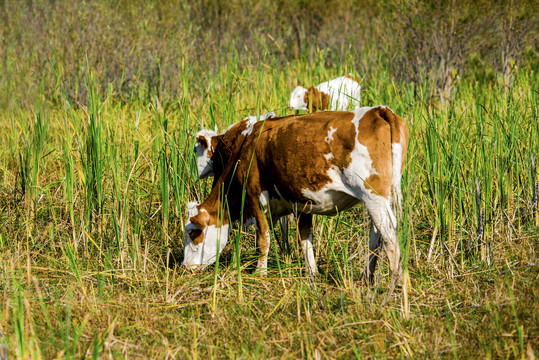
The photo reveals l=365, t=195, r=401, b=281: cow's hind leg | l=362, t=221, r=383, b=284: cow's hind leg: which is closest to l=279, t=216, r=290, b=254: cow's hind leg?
l=362, t=221, r=383, b=284: cow's hind leg

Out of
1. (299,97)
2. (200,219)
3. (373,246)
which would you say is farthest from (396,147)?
(299,97)

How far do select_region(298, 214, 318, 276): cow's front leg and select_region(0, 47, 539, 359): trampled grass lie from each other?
0.22 ft

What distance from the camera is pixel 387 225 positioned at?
3014 millimetres

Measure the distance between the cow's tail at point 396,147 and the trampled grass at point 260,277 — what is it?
0.07m

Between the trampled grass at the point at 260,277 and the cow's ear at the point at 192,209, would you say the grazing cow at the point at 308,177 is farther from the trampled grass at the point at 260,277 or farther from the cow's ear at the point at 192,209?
the trampled grass at the point at 260,277

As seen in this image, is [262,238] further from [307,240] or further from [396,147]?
[396,147]

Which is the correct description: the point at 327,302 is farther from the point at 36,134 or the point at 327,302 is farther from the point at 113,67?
the point at 113,67

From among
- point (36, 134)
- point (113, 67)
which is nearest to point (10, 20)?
point (113, 67)

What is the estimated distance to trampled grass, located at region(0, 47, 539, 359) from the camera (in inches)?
104

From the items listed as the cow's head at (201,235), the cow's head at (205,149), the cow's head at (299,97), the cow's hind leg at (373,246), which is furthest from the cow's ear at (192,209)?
the cow's head at (299,97)

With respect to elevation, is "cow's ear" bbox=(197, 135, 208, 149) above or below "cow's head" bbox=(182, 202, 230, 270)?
above

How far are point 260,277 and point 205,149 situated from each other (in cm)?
99

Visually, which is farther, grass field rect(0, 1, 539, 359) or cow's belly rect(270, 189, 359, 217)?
cow's belly rect(270, 189, 359, 217)

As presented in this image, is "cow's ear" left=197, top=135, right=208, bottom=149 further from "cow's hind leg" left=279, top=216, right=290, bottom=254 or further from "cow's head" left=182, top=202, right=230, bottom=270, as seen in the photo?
"cow's hind leg" left=279, top=216, right=290, bottom=254
